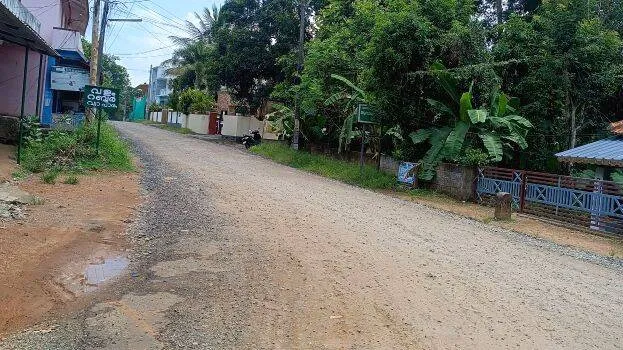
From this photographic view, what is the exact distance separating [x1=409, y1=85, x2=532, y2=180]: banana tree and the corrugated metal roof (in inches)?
66.0

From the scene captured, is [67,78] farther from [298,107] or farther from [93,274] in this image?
[93,274]

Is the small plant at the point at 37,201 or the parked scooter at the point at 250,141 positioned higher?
the parked scooter at the point at 250,141

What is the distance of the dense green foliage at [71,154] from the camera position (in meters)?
13.7

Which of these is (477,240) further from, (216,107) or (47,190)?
(216,107)

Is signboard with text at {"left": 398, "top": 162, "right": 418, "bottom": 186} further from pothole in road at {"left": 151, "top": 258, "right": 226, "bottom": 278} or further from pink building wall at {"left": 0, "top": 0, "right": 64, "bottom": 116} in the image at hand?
pink building wall at {"left": 0, "top": 0, "right": 64, "bottom": 116}

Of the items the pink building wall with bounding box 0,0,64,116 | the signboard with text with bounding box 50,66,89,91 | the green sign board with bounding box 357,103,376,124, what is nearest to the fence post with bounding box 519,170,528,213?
the green sign board with bounding box 357,103,376,124

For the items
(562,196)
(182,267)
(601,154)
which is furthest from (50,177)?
(601,154)

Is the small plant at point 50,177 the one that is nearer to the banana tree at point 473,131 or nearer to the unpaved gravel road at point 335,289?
the unpaved gravel road at point 335,289

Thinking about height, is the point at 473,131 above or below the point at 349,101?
below

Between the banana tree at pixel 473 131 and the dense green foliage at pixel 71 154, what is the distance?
354 inches

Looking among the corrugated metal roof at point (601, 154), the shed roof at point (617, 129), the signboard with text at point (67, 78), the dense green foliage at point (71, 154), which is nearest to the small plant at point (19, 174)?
the dense green foliage at point (71, 154)

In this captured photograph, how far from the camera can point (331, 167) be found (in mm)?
20703

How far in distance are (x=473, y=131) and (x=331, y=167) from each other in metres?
6.39

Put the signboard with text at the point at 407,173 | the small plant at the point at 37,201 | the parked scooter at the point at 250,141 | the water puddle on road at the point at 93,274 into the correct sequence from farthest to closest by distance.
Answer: the parked scooter at the point at 250,141, the signboard with text at the point at 407,173, the small plant at the point at 37,201, the water puddle on road at the point at 93,274
